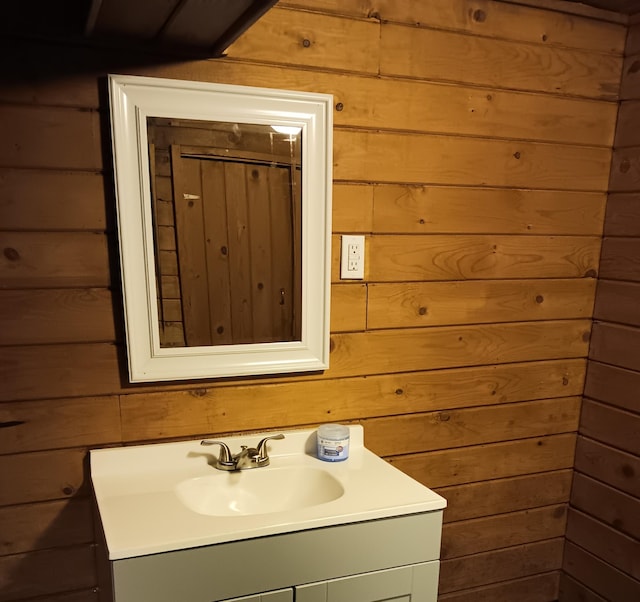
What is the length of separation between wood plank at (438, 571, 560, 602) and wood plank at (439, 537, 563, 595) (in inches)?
0.7

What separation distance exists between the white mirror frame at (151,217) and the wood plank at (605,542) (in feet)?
3.61

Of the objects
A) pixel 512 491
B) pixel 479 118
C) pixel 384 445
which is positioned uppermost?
pixel 479 118

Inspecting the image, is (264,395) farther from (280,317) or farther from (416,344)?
(416,344)

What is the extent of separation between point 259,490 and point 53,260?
2.39 feet

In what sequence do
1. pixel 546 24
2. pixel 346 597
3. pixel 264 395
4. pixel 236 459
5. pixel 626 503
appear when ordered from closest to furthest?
pixel 346 597
pixel 236 459
pixel 264 395
pixel 546 24
pixel 626 503

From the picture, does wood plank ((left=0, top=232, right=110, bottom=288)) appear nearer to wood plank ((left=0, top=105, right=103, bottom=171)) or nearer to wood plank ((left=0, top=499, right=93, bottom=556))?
wood plank ((left=0, top=105, right=103, bottom=171))

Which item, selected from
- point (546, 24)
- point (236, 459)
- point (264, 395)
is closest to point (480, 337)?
point (264, 395)

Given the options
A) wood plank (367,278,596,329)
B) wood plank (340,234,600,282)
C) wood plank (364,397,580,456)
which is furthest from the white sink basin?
wood plank (340,234,600,282)

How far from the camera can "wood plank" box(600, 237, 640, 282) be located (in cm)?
166

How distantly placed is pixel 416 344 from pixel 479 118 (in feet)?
2.18

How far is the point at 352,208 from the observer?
1.46 meters

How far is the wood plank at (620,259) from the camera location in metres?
1.66

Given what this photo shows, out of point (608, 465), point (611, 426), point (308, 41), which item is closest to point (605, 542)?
point (608, 465)

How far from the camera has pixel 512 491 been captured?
1.81 metres
